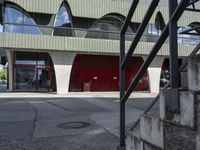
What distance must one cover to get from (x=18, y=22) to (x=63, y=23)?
391 cm

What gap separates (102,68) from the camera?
3055cm

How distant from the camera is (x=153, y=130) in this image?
10.3 feet

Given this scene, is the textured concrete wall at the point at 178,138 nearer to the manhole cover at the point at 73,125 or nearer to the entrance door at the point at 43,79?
the manhole cover at the point at 73,125

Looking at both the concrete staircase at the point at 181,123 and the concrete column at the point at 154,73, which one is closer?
the concrete staircase at the point at 181,123

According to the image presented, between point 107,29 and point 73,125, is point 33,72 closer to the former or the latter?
point 107,29

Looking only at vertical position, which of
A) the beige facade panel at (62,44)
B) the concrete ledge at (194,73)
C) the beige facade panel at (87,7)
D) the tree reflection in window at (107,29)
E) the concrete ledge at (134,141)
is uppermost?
the beige facade panel at (87,7)

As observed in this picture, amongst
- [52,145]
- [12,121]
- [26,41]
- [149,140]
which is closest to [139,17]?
[26,41]

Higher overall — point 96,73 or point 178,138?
point 96,73

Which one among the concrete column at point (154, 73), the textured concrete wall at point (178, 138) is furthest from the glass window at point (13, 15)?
the textured concrete wall at point (178, 138)

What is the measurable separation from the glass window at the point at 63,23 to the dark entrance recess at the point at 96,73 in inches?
172

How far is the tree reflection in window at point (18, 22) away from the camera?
23.5 meters

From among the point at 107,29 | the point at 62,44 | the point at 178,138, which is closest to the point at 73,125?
the point at 178,138

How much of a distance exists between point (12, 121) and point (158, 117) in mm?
8364

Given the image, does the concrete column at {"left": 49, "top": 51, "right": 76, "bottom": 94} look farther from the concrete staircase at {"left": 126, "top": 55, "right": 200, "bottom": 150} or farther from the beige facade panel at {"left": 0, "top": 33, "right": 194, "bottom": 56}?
the concrete staircase at {"left": 126, "top": 55, "right": 200, "bottom": 150}
